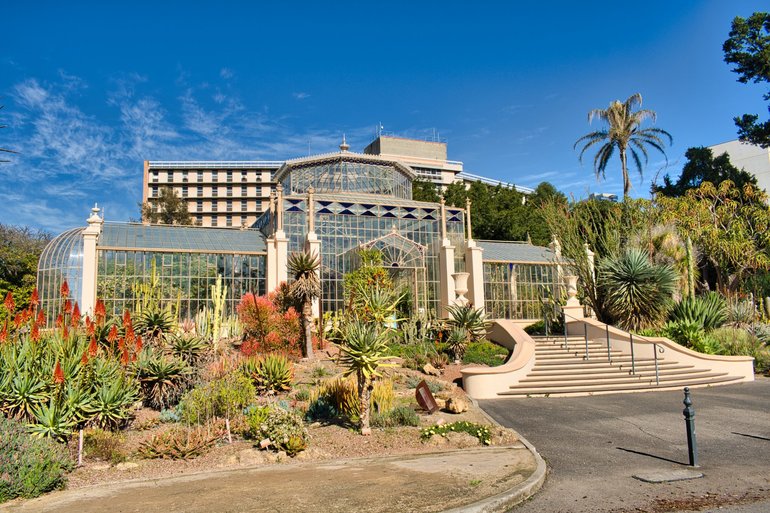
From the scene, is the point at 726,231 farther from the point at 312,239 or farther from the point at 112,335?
the point at 112,335

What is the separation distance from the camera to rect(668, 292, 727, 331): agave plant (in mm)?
19562

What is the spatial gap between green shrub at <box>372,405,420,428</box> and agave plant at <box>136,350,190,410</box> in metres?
4.43

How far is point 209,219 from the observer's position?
8462cm

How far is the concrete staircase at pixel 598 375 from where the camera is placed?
47.9 feet

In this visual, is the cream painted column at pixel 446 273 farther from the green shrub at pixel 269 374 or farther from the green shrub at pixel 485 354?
the green shrub at pixel 269 374

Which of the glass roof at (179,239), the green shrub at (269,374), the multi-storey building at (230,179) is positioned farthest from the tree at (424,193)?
the multi-storey building at (230,179)

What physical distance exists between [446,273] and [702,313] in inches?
433

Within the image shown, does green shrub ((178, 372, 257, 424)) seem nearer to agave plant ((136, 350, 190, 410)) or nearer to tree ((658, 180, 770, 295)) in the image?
agave plant ((136, 350, 190, 410))

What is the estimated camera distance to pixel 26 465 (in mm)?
6805

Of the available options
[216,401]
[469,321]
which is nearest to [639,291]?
[469,321]

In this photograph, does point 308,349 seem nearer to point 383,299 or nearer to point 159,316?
point 383,299

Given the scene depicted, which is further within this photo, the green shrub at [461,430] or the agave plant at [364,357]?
the agave plant at [364,357]

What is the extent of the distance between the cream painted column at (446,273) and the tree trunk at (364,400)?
15770 mm

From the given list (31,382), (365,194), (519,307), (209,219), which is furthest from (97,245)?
(209,219)
